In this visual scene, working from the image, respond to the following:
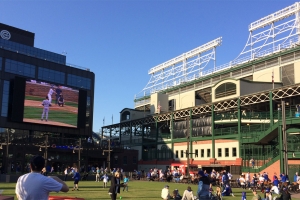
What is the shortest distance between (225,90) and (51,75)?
31.6 m

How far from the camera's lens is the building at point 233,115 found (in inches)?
1655

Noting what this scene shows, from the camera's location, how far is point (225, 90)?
52.8 m

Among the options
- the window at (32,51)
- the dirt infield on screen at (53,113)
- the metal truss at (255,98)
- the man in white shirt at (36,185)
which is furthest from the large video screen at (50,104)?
the man in white shirt at (36,185)

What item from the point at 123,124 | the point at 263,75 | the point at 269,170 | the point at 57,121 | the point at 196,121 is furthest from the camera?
the point at 123,124

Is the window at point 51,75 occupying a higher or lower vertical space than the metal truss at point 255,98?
higher

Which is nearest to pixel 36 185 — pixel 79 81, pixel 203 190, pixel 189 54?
pixel 203 190

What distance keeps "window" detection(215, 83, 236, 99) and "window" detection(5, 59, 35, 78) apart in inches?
1242

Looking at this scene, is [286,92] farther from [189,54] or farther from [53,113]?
[53,113]

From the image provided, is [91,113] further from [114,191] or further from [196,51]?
[114,191]

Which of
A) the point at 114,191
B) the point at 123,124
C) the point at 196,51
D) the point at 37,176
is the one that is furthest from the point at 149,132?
the point at 37,176

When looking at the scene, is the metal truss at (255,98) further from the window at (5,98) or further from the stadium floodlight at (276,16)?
the window at (5,98)

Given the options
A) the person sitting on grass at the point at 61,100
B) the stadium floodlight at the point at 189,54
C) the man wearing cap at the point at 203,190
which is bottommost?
the man wearing cap at the point at 203,190

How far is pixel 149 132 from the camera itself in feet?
234

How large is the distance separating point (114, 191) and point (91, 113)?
53612mm
